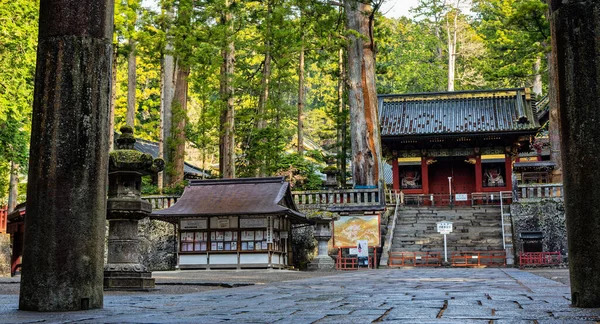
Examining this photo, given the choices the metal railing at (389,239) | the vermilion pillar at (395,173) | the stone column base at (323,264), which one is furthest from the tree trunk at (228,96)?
the vermilion pillar at (395,173)

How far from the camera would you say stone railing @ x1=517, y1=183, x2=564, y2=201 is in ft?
84.8

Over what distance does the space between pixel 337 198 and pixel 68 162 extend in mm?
21071

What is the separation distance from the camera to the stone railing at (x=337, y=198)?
25.5 metres

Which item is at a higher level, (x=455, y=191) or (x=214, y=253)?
(x=455, y=191)

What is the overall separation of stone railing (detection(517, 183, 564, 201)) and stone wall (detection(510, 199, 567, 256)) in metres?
0.22

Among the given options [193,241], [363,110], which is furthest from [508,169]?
[193,241]

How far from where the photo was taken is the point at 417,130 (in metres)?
34.5

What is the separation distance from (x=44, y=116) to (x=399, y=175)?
104ft

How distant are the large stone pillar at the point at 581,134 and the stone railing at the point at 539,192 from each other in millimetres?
22025

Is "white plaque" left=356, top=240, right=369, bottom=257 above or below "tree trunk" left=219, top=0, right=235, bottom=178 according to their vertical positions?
below

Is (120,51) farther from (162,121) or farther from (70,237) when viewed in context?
(70,237)

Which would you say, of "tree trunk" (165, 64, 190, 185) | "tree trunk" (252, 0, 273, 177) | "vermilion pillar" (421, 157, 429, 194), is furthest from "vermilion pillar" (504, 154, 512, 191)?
"tree trunk" (165, 64, 190, 185)

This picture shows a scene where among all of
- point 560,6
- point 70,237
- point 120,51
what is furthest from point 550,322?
point 120,51

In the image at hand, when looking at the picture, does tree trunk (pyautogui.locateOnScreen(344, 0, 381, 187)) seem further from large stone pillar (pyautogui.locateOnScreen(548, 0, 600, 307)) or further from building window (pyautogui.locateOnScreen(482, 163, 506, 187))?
large stone pillar (pyautogui.locateOnScreen(548, 0, 600, 307))
